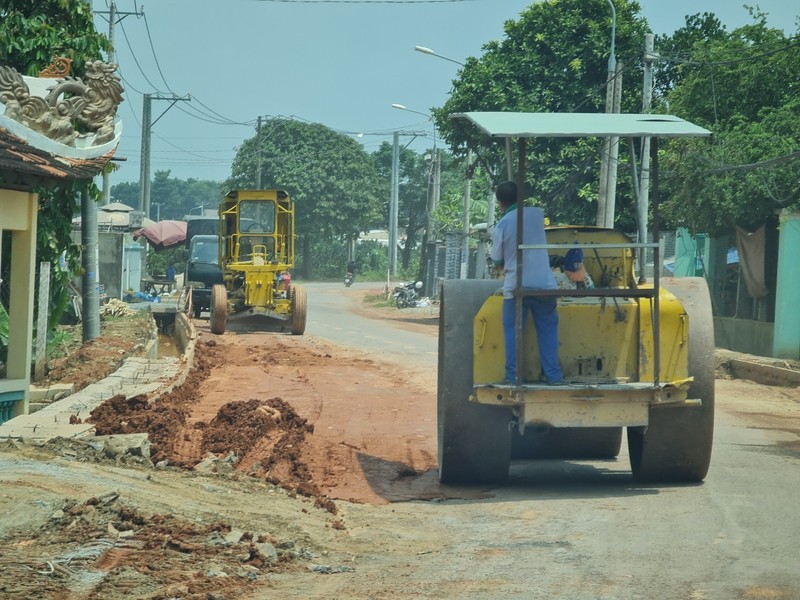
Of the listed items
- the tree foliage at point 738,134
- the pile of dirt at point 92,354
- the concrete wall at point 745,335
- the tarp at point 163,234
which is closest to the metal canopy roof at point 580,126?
the pile of dirt at point 92,354

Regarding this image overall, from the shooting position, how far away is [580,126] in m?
8.70

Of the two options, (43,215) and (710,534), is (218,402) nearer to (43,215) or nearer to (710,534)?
(43,215)

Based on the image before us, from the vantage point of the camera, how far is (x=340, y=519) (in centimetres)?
804

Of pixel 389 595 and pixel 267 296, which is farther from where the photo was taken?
pixel 267 296

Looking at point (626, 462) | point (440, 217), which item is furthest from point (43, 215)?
point (440, 217)

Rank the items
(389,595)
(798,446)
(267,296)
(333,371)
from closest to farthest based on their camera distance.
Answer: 1. (389,595)
2. (798,446)
3. (333,371)
4. (267,296)

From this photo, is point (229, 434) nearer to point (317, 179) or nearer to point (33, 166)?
point (33, 166)

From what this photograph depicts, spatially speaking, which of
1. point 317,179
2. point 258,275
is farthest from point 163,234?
point 317,179

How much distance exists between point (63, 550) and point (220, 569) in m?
0.85

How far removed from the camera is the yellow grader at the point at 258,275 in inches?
1039

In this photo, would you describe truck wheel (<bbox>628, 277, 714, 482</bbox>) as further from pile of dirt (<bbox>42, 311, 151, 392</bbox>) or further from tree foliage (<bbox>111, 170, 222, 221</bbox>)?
tree foliage (<bbox>111, 170, 222, 221</bbox>)

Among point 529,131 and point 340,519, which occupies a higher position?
point 529,131

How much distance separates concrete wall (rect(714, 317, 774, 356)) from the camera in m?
23.6

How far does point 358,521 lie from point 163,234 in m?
42.1
